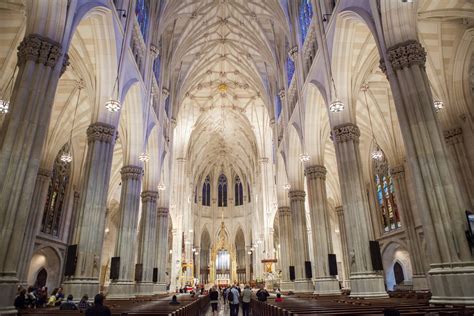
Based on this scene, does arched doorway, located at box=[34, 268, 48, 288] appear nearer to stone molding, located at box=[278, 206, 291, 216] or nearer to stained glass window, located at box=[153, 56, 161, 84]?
stained glass window, located at box=[153, 56, 161, 84]

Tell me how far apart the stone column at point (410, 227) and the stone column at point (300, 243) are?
266 inches

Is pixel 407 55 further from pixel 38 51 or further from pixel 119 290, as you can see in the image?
pixel 119 290

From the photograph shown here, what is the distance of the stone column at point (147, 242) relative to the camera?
21766 millimetres

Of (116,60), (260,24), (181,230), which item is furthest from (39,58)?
(181,230)

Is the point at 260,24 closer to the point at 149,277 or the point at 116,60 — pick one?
the point at 116,60

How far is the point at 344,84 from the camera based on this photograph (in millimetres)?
15367

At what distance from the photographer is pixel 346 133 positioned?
1464 centimetres

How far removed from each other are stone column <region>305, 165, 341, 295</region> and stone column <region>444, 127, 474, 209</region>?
6740 mm

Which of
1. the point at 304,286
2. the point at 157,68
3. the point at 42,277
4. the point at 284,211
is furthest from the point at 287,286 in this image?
the point at 157,68

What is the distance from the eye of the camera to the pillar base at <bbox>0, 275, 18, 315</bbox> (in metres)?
6.87

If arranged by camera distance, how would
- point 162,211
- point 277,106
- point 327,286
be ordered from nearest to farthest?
1. point 327,286
2. point 162,211
3. point 277,106

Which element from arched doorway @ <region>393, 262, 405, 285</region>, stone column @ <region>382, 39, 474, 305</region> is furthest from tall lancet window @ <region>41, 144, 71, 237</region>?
arched doorway @ <region>393, 262, 405, 285</region>

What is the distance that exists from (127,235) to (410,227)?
60.4ft

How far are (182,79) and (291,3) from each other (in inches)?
581
